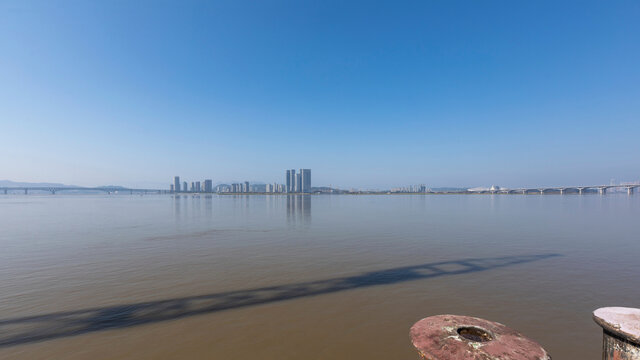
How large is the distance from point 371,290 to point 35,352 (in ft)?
26.9

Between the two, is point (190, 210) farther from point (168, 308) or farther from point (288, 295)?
point (288, 295)

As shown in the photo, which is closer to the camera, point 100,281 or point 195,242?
point 100,281

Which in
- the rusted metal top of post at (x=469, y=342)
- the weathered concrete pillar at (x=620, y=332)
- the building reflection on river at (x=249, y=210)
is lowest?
the building reflection on river at (x=249, y=210)

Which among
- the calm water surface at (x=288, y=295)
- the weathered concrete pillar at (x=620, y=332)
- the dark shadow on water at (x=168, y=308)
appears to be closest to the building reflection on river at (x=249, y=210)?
the calm water surface at (x=288, y=295)

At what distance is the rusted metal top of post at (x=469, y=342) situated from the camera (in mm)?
3467

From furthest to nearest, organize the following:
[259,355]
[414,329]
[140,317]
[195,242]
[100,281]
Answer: [195,242], [100,281], [140,317], [259,355], [414,329]

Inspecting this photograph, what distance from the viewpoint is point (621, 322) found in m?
3.51

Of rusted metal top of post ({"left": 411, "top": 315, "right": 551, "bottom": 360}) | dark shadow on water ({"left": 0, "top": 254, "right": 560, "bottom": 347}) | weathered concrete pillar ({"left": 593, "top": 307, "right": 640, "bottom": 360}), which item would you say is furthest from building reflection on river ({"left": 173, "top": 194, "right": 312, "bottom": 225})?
weathered concrete pillar ({"left": 593, "top": 307, "right": 640, "bottom": 360})

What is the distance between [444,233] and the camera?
63.9 feet

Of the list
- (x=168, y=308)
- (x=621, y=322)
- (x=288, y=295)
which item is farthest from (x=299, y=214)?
(x=621, y=322)

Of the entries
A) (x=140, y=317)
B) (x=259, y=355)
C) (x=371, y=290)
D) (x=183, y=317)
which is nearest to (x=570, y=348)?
(x=371, y=290)

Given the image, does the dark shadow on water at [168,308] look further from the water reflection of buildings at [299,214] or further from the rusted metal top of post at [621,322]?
the water reflection of buildings at [299,214]

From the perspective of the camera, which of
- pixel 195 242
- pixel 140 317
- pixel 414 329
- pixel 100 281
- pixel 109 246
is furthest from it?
pixel 195 242

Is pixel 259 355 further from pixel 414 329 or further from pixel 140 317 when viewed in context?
pixel 140 317
